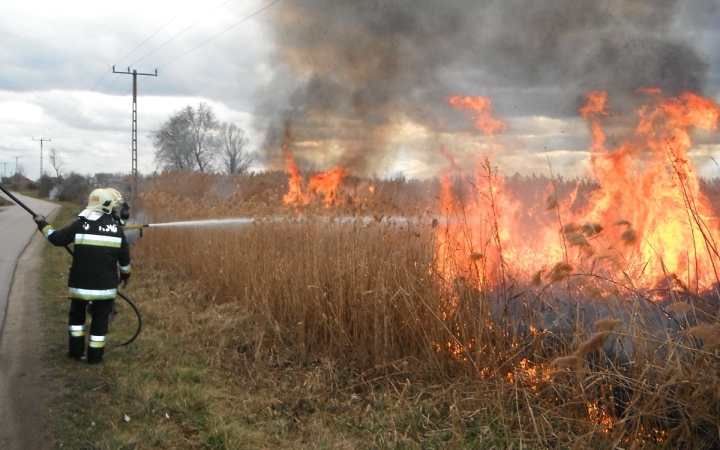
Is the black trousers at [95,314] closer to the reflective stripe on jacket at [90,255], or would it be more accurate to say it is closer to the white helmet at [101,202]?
the reflective stripe on jacket at [90,255]

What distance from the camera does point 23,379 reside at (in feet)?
17.9

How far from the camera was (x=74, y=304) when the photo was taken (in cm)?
603

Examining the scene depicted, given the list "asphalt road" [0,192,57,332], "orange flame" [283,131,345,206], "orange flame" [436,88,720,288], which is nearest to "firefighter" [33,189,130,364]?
"asphalt road" [0,192,57,332]

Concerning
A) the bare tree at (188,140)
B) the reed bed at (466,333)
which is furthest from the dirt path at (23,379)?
the bare tree at (188,140)

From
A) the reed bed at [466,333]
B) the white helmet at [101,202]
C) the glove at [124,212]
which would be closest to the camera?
the reed bed at [466,333]

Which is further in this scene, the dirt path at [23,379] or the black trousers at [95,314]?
the black trousers at [95,314]

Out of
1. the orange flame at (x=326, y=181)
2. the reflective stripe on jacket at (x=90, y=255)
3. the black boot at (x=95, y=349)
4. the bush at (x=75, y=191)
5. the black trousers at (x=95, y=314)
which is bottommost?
the black boot at (x=95, y=349)

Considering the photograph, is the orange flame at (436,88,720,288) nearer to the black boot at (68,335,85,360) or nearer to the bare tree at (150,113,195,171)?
the black boot at (68,335,85,360)

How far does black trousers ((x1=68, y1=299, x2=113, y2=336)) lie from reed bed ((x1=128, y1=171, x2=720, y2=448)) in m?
1.17

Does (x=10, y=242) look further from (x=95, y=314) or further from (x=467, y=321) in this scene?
(x=467, y=321)

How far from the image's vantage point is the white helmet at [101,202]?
→ 6.05 meters

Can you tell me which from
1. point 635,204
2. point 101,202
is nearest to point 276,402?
point 101,202

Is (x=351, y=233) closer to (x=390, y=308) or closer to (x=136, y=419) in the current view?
(x=390, y=308)

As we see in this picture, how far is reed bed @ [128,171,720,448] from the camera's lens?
12.3 feet
